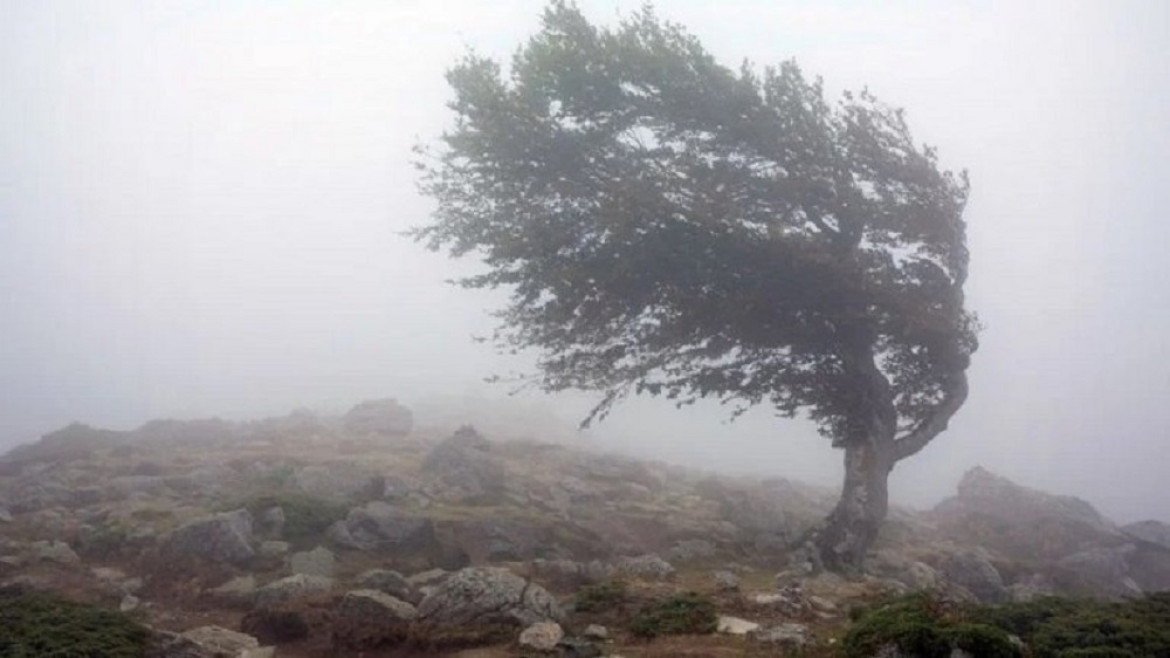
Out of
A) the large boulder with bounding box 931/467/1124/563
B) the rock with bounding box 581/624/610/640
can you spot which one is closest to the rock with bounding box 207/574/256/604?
the rock with bounding box 581/624/610/640

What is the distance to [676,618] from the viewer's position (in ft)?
41.4

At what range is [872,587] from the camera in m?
16.5

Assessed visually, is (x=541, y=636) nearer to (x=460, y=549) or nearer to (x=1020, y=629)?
(x=1020, y=629)

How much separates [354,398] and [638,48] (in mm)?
112501

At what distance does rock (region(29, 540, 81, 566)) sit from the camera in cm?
1800

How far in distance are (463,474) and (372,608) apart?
51.2ft

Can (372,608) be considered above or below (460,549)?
above

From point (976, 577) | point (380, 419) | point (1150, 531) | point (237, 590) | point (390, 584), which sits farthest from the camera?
point (380, 419)

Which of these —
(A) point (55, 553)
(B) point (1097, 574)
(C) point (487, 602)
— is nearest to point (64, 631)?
(C) point (487, 602)

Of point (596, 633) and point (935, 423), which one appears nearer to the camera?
point (596, 633)

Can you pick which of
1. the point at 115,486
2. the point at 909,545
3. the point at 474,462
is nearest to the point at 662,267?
the point at 474,462

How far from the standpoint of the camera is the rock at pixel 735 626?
1214 cm

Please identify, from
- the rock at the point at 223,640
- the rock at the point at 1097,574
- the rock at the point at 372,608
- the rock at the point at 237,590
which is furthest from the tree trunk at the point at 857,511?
the rock at the point at 223,640

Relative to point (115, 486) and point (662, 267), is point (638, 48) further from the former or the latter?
point (115, 486)
